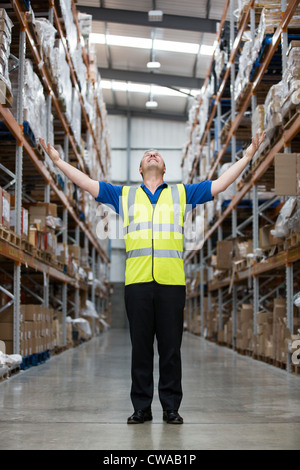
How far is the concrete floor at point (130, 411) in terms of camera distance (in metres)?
3.14

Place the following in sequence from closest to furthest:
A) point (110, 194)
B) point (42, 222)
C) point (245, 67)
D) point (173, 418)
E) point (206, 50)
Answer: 1. point (173, 418)
2. point (110, 194)
3. point (42, 222)
4. point (245, 67)
5. point (206, 50)

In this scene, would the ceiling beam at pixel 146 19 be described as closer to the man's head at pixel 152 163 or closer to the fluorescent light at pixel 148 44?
the fluorescent light at pixel 148 44

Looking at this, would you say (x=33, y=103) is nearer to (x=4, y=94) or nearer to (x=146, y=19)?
(x=4, y=94)

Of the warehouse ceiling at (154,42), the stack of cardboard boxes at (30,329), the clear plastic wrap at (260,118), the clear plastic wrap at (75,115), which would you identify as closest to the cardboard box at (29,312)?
the stack of cardboard boxes at (30,329)

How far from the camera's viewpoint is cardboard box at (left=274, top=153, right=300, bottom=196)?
5.84 meters

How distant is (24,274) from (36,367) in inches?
99.0

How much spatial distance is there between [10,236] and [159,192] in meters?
3.17

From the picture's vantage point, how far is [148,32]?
1973 centimetres

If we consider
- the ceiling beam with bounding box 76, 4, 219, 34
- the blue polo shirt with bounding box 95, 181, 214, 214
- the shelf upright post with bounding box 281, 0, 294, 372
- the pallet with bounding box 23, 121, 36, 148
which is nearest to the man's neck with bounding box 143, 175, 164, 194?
the blue polo shirt with bounding box 95, 181, 214, 214

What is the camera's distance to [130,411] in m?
4.32

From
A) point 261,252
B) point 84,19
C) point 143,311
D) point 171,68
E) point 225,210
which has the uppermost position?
point 171,68

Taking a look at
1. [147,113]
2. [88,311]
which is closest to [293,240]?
[88,311]
